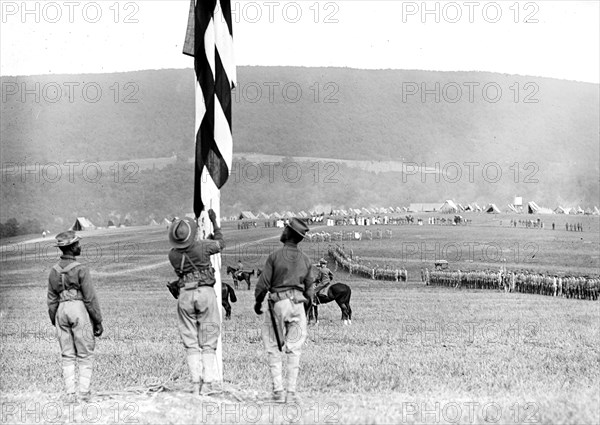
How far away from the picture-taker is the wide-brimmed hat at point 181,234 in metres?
11.5

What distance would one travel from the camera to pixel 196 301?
1148cm

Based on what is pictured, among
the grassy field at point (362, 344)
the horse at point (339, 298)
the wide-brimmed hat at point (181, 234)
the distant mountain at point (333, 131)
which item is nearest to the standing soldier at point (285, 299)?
the grassy field at point (362, 344)

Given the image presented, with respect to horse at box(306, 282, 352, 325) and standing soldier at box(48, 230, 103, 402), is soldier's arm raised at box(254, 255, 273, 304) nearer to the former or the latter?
standing soldier at box(48, 230, 103, 402)

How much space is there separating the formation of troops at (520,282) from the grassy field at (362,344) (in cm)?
31

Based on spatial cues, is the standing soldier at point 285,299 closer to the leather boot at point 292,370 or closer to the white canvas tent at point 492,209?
the leather boot at point 292,370

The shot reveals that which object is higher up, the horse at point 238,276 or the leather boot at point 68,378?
the leather boot at point 68,378

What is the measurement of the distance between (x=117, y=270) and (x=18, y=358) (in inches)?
424

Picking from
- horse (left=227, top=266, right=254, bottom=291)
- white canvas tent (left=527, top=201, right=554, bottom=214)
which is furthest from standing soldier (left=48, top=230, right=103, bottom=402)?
white canvas tent (left=527, top=201, right=554, bottom=214)

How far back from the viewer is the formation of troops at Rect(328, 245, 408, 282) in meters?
26.4

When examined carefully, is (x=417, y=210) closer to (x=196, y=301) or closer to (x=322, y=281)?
(x=322, y=281)

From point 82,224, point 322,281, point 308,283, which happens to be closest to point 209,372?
point 308,283

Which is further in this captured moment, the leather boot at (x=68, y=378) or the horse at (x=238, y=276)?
the horse at (x=238, y=276)

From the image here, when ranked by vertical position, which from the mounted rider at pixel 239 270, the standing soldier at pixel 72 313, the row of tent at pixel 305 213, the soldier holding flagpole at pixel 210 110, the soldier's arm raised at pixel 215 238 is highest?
the soldier holding flagpole at pixel 210 110

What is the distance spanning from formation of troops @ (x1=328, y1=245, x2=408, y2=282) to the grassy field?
27 cm
